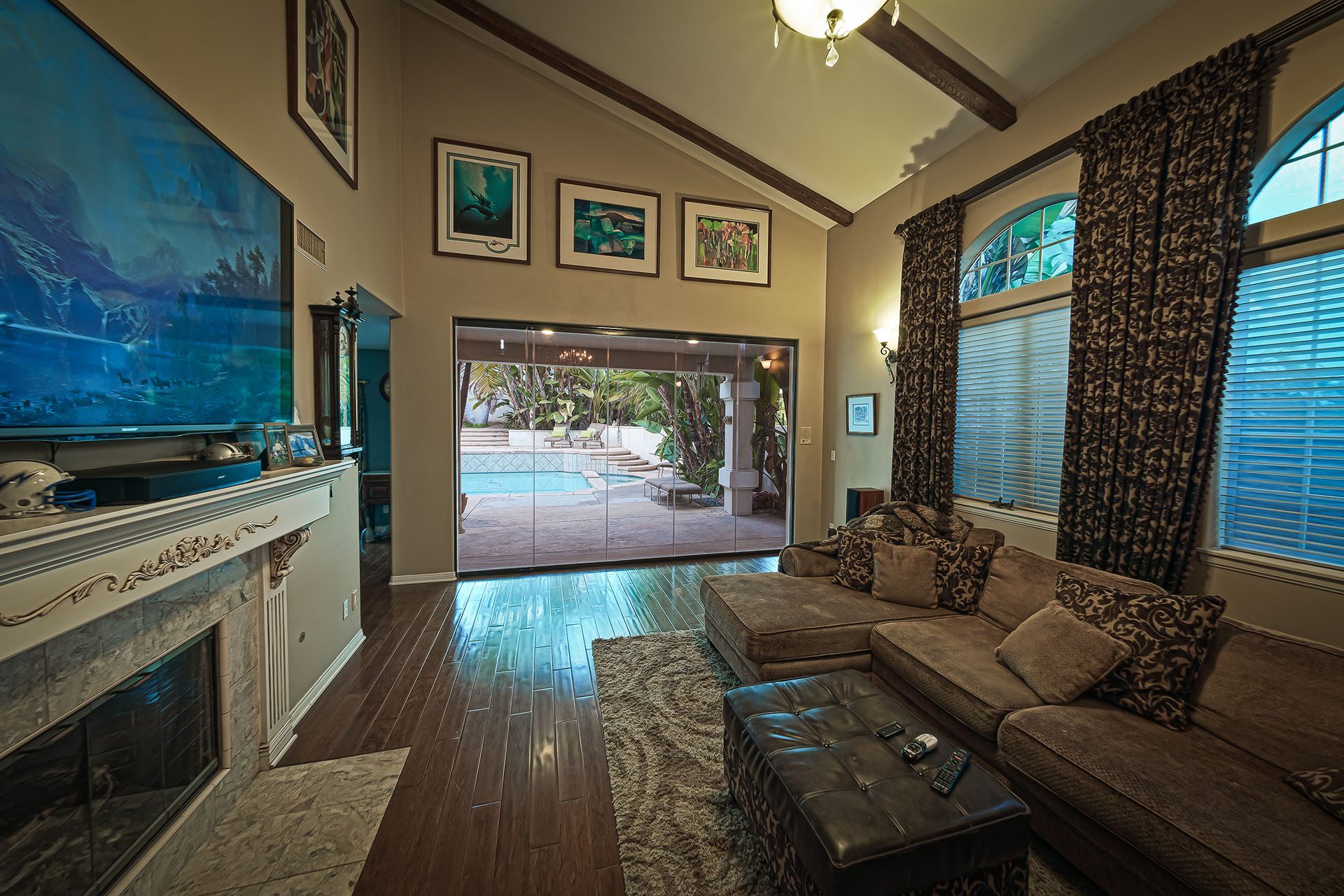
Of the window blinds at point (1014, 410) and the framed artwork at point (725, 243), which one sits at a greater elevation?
the framed artwork at point (725, 243)

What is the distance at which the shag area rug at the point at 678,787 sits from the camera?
1600 mm

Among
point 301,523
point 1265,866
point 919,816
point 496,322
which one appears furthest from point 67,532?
point 496,322

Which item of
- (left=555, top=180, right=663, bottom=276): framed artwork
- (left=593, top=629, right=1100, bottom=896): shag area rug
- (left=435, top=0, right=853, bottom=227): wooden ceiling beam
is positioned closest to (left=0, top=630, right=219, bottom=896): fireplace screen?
(left=593, top=629, right=1100, bottom=896): shag area rug

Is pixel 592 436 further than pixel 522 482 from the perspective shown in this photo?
Yes

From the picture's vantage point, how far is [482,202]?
447cm

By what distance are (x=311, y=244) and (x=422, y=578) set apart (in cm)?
309

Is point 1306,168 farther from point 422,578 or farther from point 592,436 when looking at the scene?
point 422,578

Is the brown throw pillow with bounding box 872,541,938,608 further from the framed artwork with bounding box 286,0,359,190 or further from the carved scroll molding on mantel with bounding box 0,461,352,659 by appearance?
the framed artwork with bounding box 286,0,359,190

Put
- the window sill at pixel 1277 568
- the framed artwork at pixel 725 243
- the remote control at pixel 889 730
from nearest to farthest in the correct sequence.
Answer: the remote control at pixel 889 730, the window sill at pixel 1277 568, the framed artwork at pixel 725 243

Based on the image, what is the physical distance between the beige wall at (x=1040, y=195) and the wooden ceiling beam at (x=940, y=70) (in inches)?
6.5

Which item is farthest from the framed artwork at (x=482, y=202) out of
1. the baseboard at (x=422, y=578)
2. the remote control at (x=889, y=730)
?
Result: the remote control at (x=889, y=730)

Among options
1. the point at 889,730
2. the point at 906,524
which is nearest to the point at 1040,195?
the point at 906,524

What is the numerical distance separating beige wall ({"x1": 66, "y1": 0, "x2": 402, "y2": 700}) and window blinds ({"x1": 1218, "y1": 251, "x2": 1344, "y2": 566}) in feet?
14.7

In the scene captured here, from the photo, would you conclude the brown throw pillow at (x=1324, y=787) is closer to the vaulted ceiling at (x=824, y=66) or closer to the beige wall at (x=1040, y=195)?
the beige wall at (x=1040, y=195)
